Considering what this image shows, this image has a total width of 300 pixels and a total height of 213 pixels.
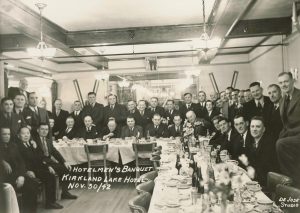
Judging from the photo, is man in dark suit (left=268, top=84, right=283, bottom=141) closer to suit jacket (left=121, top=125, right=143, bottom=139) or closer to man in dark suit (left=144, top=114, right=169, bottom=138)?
man in dark suit (left=144, top=114, right=169, bottom=138)

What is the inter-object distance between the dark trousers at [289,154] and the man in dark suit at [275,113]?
26.9 inches

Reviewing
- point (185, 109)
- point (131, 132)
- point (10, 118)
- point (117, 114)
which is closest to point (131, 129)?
point (131, 132)

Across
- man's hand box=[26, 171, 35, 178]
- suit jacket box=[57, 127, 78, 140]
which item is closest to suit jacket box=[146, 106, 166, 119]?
suit jacket box=[57, 127, 78, 140]

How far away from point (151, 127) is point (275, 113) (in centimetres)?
247

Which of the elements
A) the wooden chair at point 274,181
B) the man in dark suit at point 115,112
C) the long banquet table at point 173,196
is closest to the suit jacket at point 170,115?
the man in dark suit at point 115,112

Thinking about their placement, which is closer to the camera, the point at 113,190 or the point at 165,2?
the point at 165,2

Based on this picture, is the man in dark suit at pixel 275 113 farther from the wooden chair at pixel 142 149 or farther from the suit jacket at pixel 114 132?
the suit jacket at pixel 114 132

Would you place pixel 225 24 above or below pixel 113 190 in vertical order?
above

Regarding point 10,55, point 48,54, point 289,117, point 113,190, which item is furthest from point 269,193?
point 10,55

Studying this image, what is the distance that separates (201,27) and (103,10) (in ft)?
5.88

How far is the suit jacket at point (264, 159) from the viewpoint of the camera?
320 centimetres

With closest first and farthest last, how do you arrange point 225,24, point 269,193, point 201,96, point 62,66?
point 269,193 < point 225,24 < point 201,96 < point 62,66

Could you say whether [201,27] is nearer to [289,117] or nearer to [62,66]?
[289,117]

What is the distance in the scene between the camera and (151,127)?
238 inches
